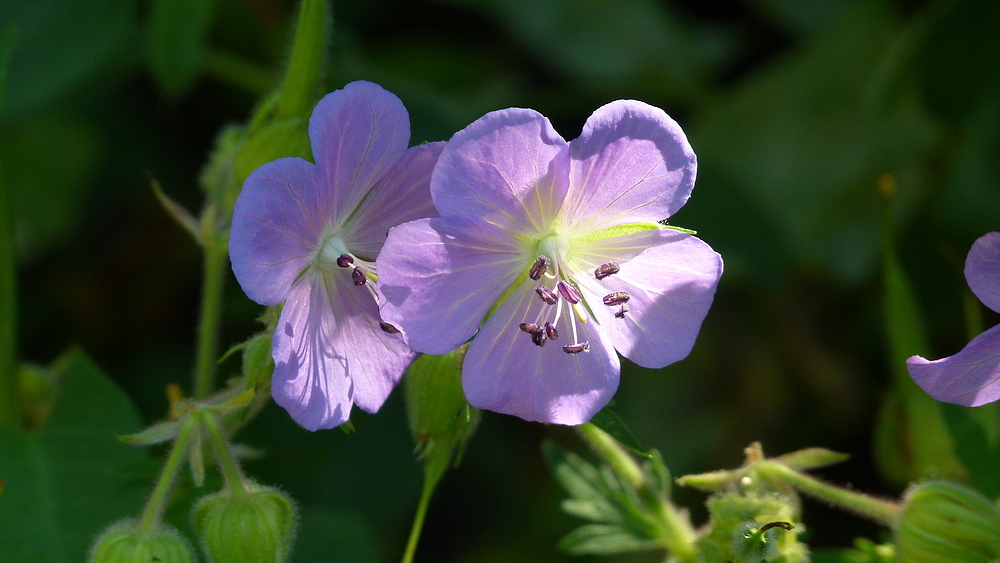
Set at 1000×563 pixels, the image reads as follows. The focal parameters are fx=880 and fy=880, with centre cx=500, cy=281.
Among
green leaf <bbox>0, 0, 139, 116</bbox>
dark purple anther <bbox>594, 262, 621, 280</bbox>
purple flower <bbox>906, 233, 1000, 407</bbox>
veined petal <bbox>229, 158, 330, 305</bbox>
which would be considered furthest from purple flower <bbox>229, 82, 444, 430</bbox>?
green leaf <bbox>0, 0, 139, 116</bbox>

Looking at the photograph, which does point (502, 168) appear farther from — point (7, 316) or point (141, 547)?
point (7, 316)

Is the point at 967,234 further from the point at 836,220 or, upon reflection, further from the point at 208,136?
the point at 208,136

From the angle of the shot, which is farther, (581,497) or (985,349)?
(581,497)

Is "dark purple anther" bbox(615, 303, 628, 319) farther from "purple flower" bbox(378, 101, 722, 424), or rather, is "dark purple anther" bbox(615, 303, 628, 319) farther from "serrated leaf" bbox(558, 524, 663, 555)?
"serrated leaf" bbox(558, 524, 663, 555)

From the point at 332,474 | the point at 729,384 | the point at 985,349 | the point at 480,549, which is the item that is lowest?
the point at 480,549

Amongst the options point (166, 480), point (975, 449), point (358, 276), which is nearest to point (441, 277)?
point (358, 276)

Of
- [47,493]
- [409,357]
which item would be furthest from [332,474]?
[409,357]

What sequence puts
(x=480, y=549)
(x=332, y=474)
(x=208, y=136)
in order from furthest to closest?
(x=208, y=136), (x=480, y=549), (x=332, y=474)

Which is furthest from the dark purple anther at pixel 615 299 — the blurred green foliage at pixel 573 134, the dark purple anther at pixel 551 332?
the blurred green foliage at pixel 573 134
